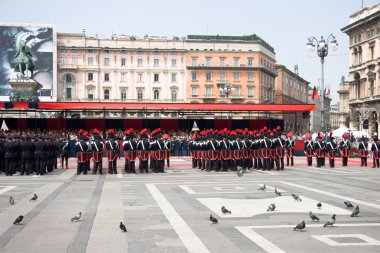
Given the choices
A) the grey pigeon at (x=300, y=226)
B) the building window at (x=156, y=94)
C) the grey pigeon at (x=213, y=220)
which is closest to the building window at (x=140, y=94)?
the building window at (x=156, y=94)

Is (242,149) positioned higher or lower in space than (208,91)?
lower

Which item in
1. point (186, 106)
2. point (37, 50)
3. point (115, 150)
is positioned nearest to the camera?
point (115, 150)

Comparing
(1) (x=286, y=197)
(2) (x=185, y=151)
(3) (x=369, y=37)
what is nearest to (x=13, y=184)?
(1) (x=286, y=197)

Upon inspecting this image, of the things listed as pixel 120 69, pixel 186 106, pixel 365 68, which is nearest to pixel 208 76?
pixel 120 69

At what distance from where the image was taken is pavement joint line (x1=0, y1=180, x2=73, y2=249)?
980 cm

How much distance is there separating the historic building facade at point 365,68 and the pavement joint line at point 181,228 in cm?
6260

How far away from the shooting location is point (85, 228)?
10.8 metres

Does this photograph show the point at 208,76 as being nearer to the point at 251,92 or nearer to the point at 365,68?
the point at 251,92

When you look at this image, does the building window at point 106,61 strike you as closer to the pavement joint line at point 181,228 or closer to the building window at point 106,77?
the building window at point 106,77

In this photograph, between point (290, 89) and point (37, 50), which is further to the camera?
point (290, 89)

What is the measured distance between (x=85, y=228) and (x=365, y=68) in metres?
73.0

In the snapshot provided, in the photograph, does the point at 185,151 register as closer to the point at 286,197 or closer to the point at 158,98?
the point at 286,197

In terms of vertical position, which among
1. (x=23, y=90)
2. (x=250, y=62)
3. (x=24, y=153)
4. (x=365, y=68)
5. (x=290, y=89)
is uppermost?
(x=250, y=62)

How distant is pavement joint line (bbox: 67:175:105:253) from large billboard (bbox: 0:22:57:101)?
79.1 meters
